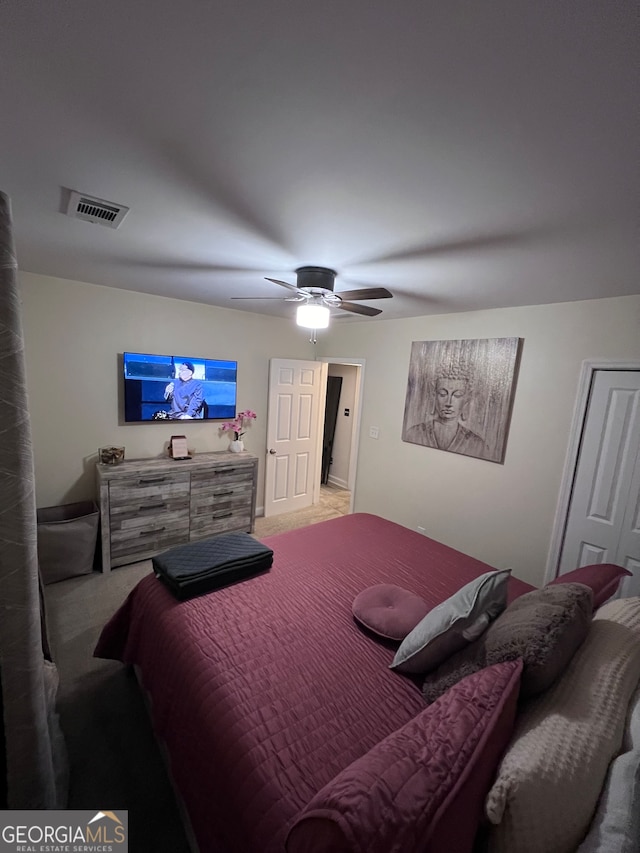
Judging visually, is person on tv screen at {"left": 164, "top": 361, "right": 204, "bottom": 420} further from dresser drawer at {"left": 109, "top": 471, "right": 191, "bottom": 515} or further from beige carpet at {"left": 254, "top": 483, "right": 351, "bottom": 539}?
beige carpet at {"left": 254, "top": 483, "right": 351, "bottom": 539}

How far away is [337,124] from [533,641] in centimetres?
161

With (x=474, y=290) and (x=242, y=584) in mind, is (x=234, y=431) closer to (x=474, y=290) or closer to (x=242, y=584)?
(x=242, y=584)

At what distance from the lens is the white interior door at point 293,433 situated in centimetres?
430

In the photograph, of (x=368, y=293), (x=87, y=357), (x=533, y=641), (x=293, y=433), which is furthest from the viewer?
(x=293, y=433)

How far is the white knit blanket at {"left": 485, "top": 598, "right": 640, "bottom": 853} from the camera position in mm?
759

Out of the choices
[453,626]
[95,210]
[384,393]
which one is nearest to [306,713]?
[453,626]

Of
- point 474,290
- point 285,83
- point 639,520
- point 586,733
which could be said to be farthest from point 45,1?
point 639,520

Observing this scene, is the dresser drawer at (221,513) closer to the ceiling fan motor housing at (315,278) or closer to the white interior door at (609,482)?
the ceiling fan motor housing at (315,278)

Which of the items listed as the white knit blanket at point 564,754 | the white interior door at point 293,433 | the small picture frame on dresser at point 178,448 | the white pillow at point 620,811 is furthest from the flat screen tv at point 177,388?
the white pillow at point 620,811

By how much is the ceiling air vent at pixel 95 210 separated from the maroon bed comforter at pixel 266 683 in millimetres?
1820

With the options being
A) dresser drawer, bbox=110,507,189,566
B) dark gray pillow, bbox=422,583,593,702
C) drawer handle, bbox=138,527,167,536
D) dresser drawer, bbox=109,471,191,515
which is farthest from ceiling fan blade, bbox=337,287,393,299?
drawer handle, bbox=138,527,167,536

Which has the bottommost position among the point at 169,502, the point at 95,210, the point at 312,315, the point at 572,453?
the point at 169,502

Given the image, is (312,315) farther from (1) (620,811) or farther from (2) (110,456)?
(2) (110,456)

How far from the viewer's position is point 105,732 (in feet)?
5.57
